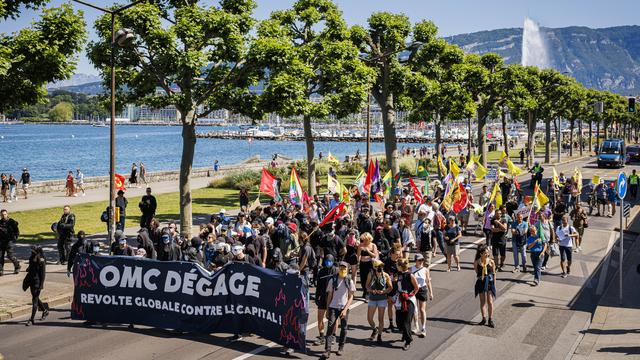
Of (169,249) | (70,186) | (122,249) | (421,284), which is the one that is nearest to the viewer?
(421,284)

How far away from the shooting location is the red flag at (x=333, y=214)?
17078mm

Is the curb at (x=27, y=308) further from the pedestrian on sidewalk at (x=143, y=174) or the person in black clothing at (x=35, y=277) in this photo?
Result: the pedestrian on sidewalk at (x=143, y=174)

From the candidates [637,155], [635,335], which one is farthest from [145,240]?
[637,155]

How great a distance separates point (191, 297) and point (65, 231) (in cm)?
790

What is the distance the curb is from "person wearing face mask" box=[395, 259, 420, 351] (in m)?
8.22

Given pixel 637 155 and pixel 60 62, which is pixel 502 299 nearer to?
pixel 60 62

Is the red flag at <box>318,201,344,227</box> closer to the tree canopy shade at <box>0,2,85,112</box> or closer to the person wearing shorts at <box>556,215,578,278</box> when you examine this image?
the person wearing shorts at <box>556,215,578,278</box>

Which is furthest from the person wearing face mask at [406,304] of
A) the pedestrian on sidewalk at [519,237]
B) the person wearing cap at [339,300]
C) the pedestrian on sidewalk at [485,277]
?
the pedestrian on sidewalk at [519,237]

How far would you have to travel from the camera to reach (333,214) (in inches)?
680

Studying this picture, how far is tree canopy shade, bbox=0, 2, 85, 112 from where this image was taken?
15.3 m

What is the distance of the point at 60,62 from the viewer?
622 inches

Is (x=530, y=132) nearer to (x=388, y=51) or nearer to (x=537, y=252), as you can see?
(x=388, y=51)

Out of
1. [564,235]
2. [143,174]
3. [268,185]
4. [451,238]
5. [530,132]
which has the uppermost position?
[530,132]

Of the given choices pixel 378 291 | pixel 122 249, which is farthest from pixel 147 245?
pixel 378 291
